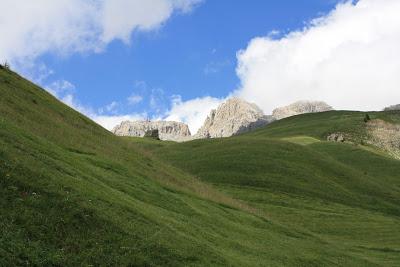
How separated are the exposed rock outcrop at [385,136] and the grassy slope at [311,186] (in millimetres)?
34674

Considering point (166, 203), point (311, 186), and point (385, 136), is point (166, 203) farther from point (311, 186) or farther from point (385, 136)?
point (385, 136)

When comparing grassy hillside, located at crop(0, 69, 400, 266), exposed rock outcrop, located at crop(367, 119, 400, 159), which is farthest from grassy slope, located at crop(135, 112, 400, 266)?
exposed rock outcrop, located at crop(367, 119, 400, 159)

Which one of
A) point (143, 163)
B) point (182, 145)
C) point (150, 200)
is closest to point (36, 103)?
point (143, 163)

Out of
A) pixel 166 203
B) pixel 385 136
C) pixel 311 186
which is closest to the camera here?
pixel 166 203

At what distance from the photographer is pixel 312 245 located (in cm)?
4634

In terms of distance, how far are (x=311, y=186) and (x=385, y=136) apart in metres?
89.4

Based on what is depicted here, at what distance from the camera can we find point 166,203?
38406 mm

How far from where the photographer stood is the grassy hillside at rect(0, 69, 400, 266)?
76.0 ft

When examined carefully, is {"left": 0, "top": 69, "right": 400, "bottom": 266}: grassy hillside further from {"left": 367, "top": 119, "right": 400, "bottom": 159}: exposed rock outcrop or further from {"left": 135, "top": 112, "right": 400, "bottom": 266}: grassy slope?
{"left": 367, "top": 119, "right": 400, "bottom": 159}: exposed rock outcrop

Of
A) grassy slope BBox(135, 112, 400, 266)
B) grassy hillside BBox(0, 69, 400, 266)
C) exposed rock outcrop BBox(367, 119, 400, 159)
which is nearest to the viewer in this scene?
grassy hillside BBox(0, 69, 400, 266)

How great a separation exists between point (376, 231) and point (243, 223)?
2482 centimetres

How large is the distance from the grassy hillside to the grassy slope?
0.23 meters

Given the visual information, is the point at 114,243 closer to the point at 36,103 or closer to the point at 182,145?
the point at 36,103

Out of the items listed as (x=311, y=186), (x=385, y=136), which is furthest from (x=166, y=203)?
(x=385, y=136)
